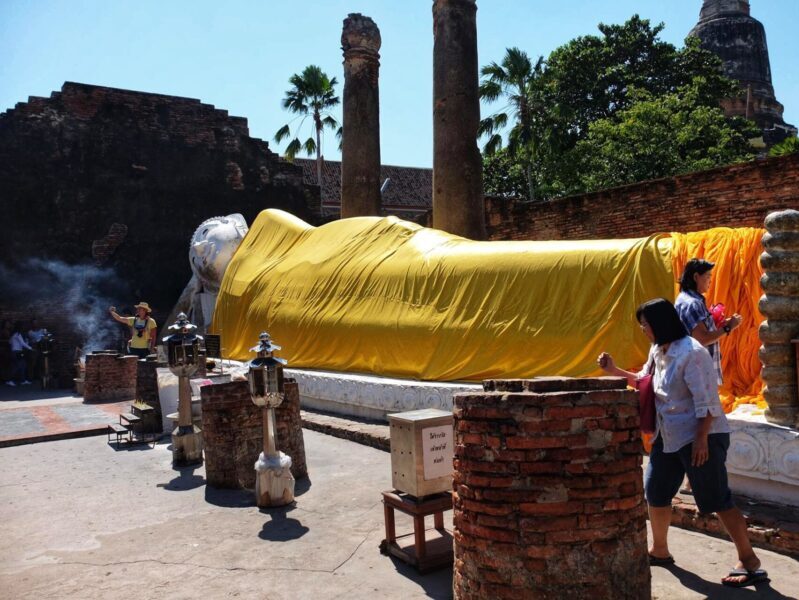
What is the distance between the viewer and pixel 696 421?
10.6ft

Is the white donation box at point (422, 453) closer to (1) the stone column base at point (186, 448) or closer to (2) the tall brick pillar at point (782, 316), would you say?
(2) the tall brick pillar at point (782, 316)

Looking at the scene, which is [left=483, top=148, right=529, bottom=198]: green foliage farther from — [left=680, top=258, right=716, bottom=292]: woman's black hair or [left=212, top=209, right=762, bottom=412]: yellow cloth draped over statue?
[left=680, top=258, right=716, bottom=292]: woman's black hair

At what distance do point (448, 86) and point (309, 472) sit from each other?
7.22 m

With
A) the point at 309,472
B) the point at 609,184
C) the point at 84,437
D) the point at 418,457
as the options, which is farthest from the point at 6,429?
the point at 609,184

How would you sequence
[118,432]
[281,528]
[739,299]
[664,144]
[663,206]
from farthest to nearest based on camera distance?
[664,144]
[663,206]
[118,432]
[739,299]
[281,528]

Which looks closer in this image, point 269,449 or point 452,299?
point 269,449

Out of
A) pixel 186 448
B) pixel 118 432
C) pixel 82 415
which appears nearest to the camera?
pixel 186 448

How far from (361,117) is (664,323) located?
1105cm

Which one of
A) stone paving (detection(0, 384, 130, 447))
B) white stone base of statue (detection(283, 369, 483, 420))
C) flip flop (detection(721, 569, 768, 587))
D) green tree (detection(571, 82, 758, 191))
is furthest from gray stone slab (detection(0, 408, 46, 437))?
green tree (detection(571, 82, 758, 191))

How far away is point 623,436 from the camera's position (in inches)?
113

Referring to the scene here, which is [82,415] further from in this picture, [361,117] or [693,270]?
[693,270]

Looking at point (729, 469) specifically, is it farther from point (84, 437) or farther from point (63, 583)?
point (84, 437)

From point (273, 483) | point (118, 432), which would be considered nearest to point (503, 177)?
point (118, 432)

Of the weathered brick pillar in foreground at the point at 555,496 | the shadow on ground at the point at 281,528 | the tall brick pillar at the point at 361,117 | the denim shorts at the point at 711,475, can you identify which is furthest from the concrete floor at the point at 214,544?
the tall brick pillar at the point at 361,117
